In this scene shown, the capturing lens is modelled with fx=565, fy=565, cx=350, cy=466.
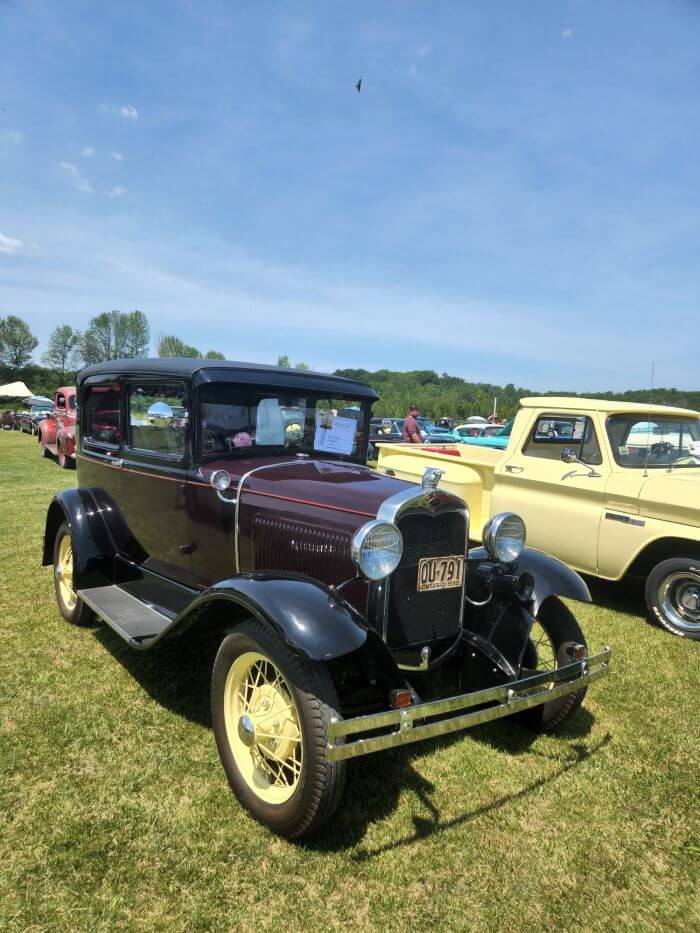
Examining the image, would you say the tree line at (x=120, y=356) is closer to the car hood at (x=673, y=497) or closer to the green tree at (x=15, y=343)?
the green tree at (x=15, y=343)

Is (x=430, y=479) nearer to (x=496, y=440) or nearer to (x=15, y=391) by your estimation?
(x=496, y=440)

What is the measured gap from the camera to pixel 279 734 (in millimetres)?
2467

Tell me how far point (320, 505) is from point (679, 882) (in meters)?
2.23

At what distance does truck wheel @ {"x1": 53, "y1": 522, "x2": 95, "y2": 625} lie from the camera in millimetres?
4465

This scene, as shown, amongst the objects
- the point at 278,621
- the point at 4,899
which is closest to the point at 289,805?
the point at 278,621

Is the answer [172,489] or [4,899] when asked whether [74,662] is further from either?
[4,899]

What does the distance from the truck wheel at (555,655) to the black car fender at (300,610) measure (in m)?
1.43

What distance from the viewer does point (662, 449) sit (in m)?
5.62

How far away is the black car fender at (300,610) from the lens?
7.34ft

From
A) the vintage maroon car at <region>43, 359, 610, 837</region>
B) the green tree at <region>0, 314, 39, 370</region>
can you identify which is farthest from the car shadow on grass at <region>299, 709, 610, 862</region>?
the green tree at <region>0, 314, 39, 370</region>

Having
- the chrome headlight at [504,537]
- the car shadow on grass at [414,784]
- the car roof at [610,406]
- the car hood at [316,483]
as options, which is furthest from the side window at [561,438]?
the car hood at [316,483]

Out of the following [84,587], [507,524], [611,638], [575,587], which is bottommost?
[611,638]

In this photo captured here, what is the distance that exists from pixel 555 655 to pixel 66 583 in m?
3.81

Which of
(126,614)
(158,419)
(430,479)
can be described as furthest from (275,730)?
(158,419)
